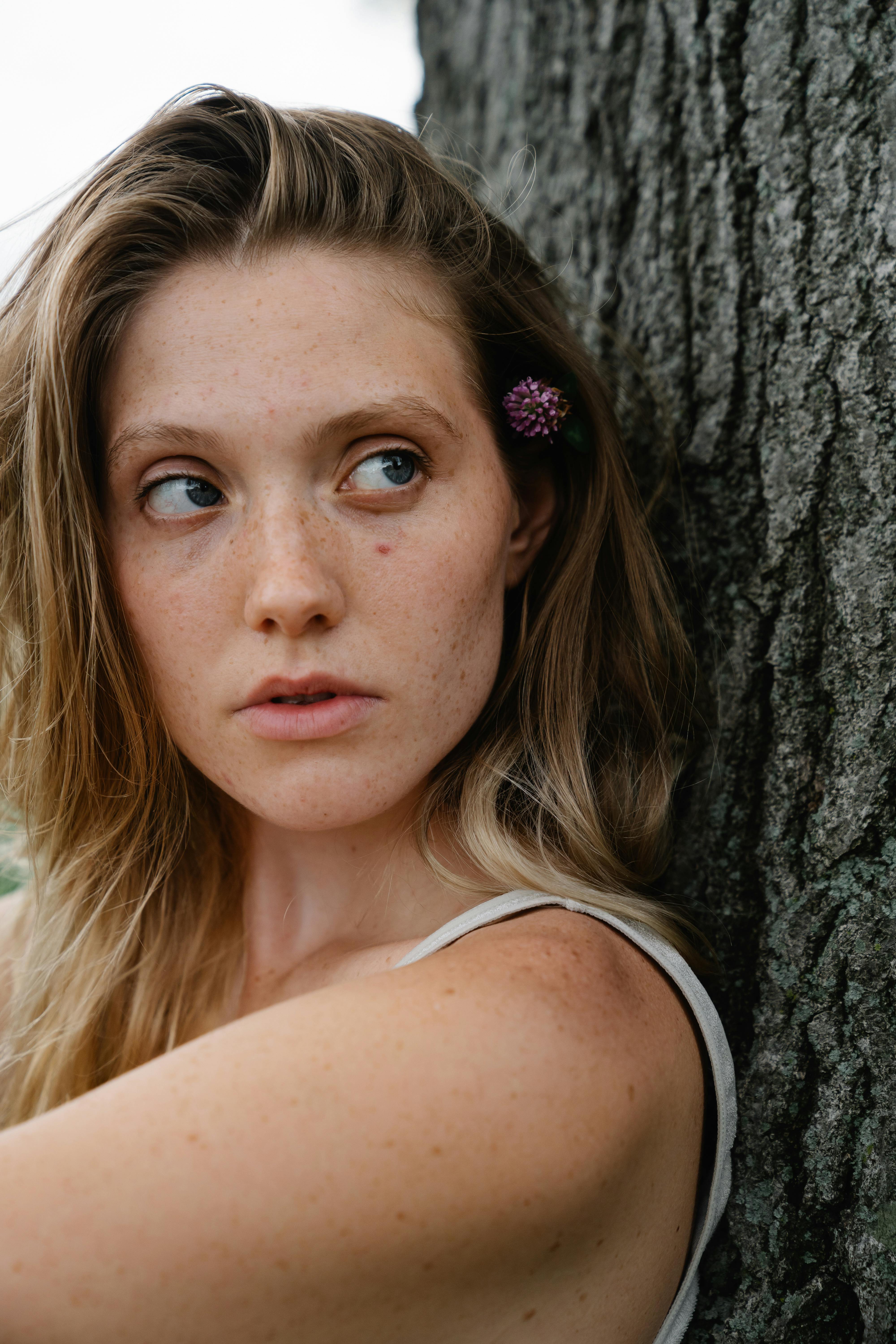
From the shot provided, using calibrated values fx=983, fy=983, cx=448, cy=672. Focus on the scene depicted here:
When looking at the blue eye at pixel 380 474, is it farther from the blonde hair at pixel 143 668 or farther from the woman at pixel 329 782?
the blonde hair at pixel 143 668

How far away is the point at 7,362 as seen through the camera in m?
1.75

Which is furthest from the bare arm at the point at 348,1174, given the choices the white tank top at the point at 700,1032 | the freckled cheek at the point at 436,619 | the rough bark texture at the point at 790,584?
the freckled cheek at the point at 436,619

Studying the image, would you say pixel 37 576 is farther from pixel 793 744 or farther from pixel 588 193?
pixel 588 193

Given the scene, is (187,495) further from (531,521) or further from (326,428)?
(531,521)

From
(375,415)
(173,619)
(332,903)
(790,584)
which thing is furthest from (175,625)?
(790,584)

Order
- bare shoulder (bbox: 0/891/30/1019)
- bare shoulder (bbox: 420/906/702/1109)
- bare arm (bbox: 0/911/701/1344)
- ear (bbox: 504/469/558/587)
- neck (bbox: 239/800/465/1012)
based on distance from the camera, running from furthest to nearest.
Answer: bare shoulder (bbox: 0/891/30/1019) → ear (bbox: 504/469/558/587) → neck (bbox: 239/800/465/1012) → bare shoulder (bbox: 420/906/702/1109) → bare arm (bbox: 0/911/701/1344)

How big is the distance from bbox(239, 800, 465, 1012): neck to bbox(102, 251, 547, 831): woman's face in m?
0.19

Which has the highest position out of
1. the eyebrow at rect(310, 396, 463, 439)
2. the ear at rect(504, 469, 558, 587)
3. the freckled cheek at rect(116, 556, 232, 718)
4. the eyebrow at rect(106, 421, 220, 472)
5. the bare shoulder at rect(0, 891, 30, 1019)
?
the eyebrow at rect(310, 396, 463, 439)

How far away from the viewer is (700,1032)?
1428 millimetres

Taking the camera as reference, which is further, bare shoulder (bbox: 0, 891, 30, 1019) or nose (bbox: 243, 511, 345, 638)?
bare shoulder (bbox: 0, 891, 30, 1019)

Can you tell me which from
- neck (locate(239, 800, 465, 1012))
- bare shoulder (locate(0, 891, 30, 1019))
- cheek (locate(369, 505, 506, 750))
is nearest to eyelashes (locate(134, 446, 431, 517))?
cheek (locate(369, 505, 506, 750))

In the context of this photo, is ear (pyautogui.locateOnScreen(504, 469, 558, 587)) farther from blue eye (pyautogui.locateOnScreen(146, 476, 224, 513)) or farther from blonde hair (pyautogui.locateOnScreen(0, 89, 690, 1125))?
blue eye (pyautogui.locateOnScreen(146, 476, 224, 513))

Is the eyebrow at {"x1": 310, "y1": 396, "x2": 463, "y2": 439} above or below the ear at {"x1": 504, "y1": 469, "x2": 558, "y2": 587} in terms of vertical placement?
above

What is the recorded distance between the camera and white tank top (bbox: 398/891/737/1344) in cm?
142
